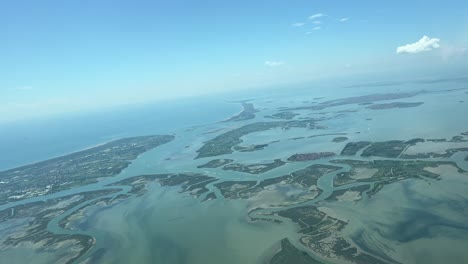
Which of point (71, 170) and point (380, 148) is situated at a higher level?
point (380, 148)

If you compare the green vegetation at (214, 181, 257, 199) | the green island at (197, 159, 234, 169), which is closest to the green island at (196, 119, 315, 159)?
the green island at (197, 159, 234, 169)

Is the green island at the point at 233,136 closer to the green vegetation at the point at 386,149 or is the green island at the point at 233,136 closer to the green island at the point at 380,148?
the green island at the point at 380,148

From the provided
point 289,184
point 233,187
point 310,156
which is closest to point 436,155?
point 310,156

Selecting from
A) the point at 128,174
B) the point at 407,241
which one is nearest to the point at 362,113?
the point at 128,174

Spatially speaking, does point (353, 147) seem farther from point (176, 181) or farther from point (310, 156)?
point (176, 181)

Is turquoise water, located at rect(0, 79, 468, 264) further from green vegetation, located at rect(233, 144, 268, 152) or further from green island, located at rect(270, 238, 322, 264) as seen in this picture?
green vegetation, located at rect(233, 144, 268, 152)

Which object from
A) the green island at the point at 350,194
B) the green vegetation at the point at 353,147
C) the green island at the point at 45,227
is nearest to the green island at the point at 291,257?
the green island at the point at 350,194
